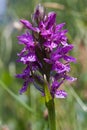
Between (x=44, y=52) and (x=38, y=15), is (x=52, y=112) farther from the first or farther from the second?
(x=38, y=15)

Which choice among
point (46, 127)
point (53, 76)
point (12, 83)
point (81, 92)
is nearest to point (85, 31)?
point (81, 92)

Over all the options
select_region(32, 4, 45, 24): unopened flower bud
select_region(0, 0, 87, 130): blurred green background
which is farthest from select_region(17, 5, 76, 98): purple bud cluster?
select_region(0, 0, 87, 130): blurred green background

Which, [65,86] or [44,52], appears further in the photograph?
[65,86]

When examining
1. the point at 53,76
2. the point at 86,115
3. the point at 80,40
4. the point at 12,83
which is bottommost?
the point at 86,115

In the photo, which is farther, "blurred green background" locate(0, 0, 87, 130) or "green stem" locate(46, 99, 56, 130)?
"blurred green background" locate(0, 0, 87, 130)

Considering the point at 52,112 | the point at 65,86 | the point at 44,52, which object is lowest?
the point at 65,86

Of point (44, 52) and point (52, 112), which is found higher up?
point (44, 52)

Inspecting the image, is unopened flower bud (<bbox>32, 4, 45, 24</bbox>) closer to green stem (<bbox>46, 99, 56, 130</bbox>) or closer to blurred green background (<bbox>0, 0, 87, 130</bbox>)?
green stem (<bbox>46, 99, 56, 130</bbox>)

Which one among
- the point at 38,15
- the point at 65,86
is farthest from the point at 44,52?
the point at 65,86

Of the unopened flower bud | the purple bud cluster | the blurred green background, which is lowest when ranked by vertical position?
the blurred green background

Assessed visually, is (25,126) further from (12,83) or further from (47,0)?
(47,0)

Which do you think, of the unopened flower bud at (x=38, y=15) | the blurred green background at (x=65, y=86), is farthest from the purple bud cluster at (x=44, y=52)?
the blurred green background at (x=65, y=86)
